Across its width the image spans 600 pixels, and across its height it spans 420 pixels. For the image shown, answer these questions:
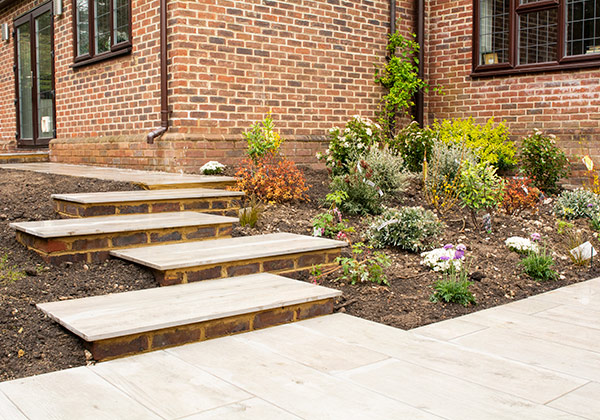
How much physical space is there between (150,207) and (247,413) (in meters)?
3.01

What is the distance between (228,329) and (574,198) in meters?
4.83

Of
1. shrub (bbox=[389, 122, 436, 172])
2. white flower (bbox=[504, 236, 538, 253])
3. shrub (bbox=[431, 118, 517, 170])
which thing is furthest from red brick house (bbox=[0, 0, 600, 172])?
white flower (bbox=[504, 236, 538, 253])

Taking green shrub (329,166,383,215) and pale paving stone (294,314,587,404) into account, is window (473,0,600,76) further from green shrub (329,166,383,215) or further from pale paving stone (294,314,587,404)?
pale paving stone (294,314,587,404)

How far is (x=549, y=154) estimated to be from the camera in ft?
23.6

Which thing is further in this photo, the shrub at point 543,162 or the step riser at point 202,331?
the shrub at point 543,162

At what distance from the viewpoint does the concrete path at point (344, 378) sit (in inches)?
82.0

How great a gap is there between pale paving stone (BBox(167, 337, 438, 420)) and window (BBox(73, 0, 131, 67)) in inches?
228

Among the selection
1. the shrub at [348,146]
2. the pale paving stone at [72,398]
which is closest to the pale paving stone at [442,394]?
the pale paving stone at [72,398]

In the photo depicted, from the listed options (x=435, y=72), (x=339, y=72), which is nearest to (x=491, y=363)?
(x=339, y=72)

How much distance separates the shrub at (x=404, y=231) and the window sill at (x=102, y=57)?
14.4 ft

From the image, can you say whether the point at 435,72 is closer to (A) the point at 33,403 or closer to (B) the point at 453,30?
(B) the point at 453,30

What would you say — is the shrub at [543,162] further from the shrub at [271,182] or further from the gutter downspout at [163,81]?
the gutter downspout at [163,81]

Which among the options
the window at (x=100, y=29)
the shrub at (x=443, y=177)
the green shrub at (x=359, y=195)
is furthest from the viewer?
the window at (x=100, y=29)

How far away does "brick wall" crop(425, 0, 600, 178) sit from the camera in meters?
7.78
